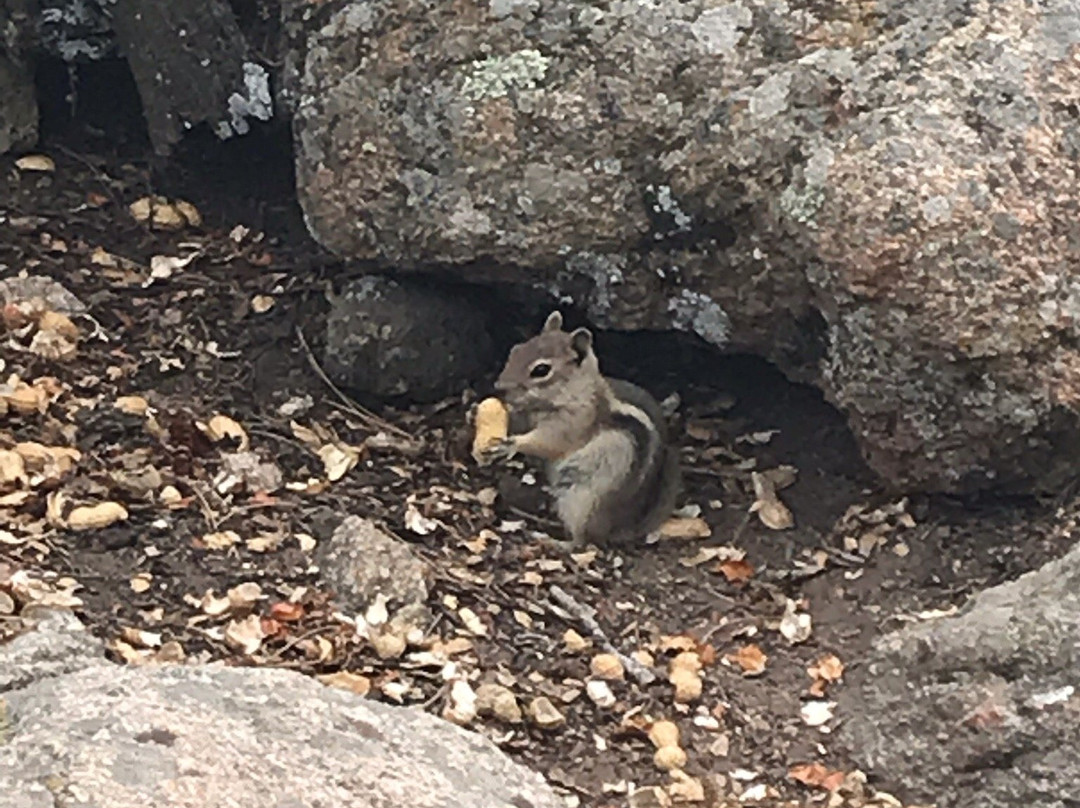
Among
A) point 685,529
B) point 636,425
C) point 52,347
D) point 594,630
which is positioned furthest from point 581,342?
point 52,347

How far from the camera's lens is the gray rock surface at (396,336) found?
16.6 feet

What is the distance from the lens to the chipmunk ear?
4.80 metres

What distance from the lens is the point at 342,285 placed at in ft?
17.2

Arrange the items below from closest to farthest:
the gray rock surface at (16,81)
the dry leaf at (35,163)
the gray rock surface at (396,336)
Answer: the gray rock surface at (396,336), the gray rock surface at (16,81), the dry leaf at (35,163)

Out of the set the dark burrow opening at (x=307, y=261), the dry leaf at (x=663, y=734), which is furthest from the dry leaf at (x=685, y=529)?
the dry leaf at (x=663, y=734)

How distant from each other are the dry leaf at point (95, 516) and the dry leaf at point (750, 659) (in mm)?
1505

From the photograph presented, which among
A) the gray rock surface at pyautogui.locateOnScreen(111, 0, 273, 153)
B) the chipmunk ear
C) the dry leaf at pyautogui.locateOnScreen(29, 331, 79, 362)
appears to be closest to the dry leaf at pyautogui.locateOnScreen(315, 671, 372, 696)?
the chipmunk ear

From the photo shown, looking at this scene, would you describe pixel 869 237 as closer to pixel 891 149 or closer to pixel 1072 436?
pixel 891 149

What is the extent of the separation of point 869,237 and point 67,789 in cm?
245

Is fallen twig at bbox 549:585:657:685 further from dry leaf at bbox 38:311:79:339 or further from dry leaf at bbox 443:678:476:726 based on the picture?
dry leaf at bbox 38:311:79:339

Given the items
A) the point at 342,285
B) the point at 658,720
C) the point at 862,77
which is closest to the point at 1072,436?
the point at 862,77

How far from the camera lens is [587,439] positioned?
499cm

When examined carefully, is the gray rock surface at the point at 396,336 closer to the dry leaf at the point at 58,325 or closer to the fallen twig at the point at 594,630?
the dry leaf at the point at 58,325

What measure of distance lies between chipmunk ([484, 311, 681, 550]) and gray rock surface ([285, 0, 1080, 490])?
0.21 metres
